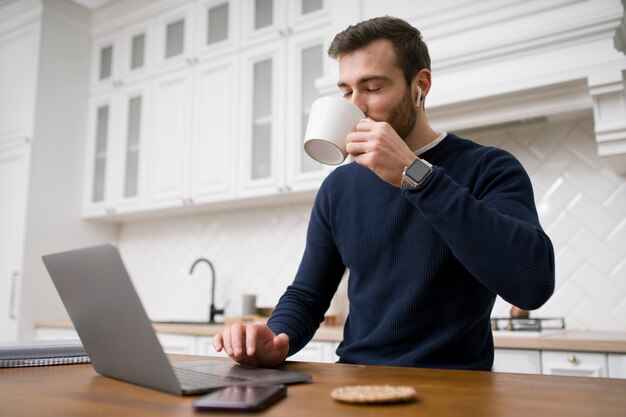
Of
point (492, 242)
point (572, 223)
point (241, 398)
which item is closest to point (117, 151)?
point (572, 223)

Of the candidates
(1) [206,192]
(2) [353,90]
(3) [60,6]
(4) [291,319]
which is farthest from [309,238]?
(3) [60,6]

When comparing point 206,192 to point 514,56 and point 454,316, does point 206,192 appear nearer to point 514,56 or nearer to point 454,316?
point 514,56

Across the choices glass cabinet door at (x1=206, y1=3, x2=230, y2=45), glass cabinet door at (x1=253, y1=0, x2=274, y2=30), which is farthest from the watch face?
glass cabinet door at (x1=206, y1=3, x2=230, y2=45)

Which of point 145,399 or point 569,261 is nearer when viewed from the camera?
point 145,399

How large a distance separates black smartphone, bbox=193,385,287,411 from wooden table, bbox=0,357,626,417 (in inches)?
0.4

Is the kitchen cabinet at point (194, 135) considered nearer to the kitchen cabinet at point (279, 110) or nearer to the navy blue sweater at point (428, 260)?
the kitchen cabinet at point (279, 110)

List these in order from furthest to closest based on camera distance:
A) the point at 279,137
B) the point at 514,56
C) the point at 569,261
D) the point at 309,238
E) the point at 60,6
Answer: the point at 60,6
the point at 279,137
the point at 569,261
the point at 514,56
the point at 309,238

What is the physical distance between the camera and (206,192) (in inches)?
126

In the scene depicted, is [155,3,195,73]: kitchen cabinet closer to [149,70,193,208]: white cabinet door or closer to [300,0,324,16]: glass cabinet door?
[149,70,193,208]: white cabinet door

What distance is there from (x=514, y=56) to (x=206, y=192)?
70.5 inches

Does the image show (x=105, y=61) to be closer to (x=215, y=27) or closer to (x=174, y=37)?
(x=174, y=37)

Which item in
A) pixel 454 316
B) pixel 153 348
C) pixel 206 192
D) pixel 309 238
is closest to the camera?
pixel 153 348

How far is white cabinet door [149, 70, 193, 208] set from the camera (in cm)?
333

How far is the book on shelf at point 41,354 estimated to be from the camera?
3.33 ft
